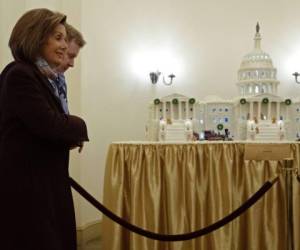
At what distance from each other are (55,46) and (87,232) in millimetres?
2586

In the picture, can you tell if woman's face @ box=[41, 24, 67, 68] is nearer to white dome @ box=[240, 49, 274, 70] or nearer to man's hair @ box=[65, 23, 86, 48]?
man's hair @ box=[65, 23, 86, 48]

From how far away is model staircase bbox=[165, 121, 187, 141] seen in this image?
295 cm

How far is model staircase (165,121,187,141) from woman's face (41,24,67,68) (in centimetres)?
162

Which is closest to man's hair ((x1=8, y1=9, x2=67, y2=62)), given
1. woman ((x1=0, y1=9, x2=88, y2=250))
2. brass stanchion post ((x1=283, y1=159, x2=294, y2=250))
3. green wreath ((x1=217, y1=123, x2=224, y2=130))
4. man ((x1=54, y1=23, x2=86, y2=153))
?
woman ((x1=0, y1=9, x2=88, y2=250))

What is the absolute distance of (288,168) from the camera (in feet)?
6.51

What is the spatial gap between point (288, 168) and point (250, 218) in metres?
0.51

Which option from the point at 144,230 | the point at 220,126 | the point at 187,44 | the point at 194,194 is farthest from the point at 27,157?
the point at 187,44

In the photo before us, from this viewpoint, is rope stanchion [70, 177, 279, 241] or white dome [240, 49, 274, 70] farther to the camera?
white dome [240, 49, 274, 70]

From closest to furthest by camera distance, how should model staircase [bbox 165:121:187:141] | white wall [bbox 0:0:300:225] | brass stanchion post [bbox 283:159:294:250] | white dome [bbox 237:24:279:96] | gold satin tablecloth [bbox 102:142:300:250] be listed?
brass stanchion post [bbox 283:159:294:250]
gold satin tablecloth [bbox 102:142:300:250]
model staircase [bbox 165:121:187:141]
white dome [bbox 237:24:279:96]
white wall [bbox 0:0:300:225]

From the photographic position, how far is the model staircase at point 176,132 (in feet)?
9.68

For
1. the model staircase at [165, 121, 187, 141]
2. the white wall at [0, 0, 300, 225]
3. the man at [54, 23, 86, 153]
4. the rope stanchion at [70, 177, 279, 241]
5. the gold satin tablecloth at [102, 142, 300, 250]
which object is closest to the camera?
the man at [54, 23, 86, 153]

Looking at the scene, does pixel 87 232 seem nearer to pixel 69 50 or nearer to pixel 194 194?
pixel 194 194

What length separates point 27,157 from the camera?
4.32 feet

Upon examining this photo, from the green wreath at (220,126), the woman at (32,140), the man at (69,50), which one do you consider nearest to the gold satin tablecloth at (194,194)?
the green wreath at (220,126)
